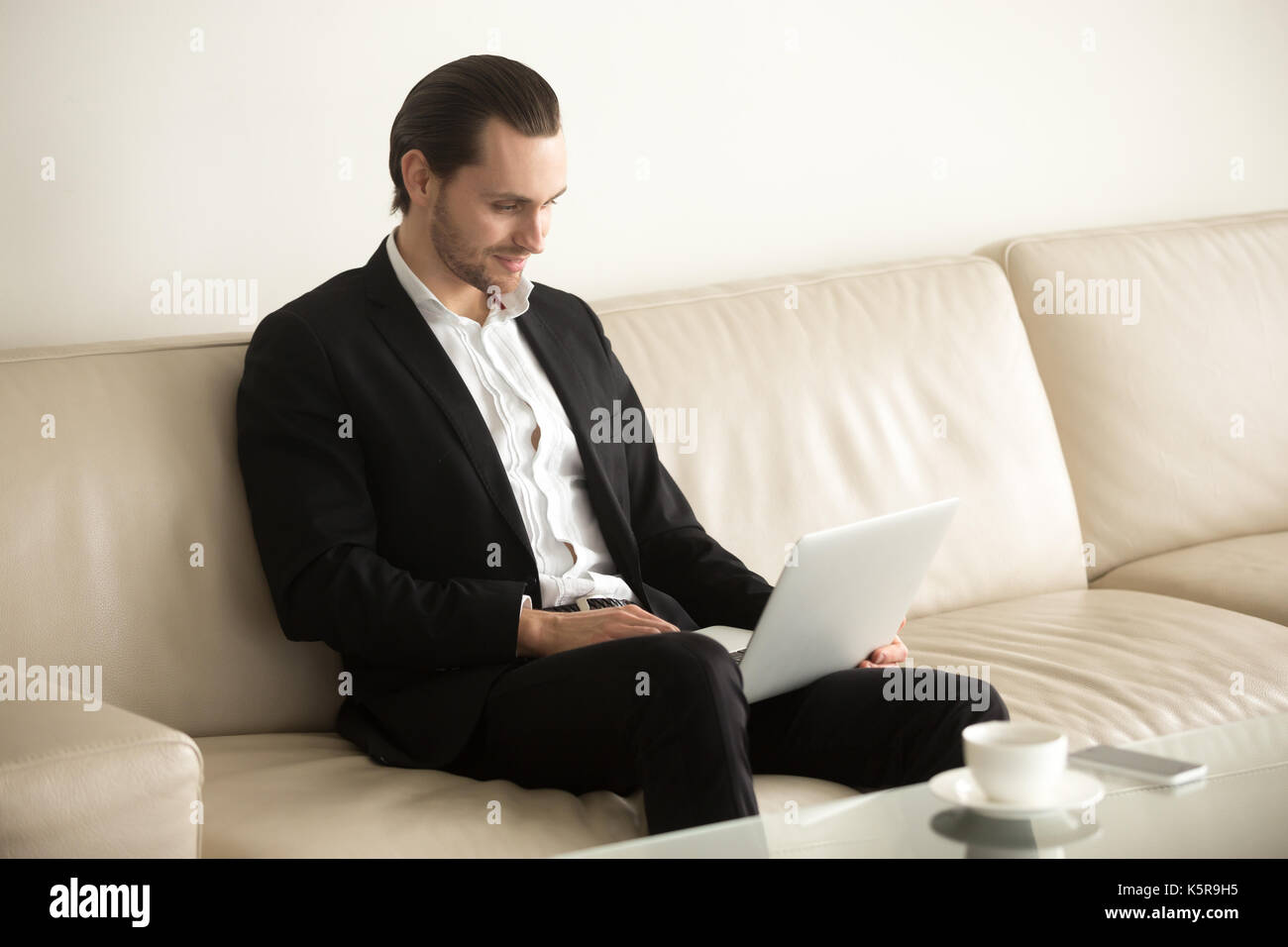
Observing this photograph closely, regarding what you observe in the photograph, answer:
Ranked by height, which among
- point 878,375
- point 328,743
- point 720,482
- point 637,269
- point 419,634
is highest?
point 637,269

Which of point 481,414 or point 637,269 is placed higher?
point 637,269

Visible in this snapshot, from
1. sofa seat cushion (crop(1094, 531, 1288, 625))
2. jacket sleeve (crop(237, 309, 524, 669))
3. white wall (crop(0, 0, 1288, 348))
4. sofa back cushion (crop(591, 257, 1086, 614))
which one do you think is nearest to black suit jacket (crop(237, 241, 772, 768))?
jacket sleeve (crop(237, 309, 524, 669))

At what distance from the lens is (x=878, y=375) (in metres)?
2.23

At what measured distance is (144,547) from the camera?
1669 millimetres

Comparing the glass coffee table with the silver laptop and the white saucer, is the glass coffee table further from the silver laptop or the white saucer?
the silver laptop

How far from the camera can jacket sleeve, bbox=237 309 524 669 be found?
1535 millimetres

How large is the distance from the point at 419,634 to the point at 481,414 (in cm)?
30

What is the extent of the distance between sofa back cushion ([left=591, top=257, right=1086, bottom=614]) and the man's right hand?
496 mm

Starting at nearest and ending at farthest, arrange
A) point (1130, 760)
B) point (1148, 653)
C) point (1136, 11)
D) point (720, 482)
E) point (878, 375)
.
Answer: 1. point (1130, 760)
2. point (1148, 653)
3. point (720, 482)
4. point (878, 375)
5. point (1136, 11)

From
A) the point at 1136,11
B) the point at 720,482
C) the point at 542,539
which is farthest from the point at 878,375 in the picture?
the point at 1136,11

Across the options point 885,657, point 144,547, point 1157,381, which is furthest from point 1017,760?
point 1157,381

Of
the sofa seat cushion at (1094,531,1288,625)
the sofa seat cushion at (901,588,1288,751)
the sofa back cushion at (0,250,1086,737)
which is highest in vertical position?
the sofa back cushion at (0,250,1086,737)
